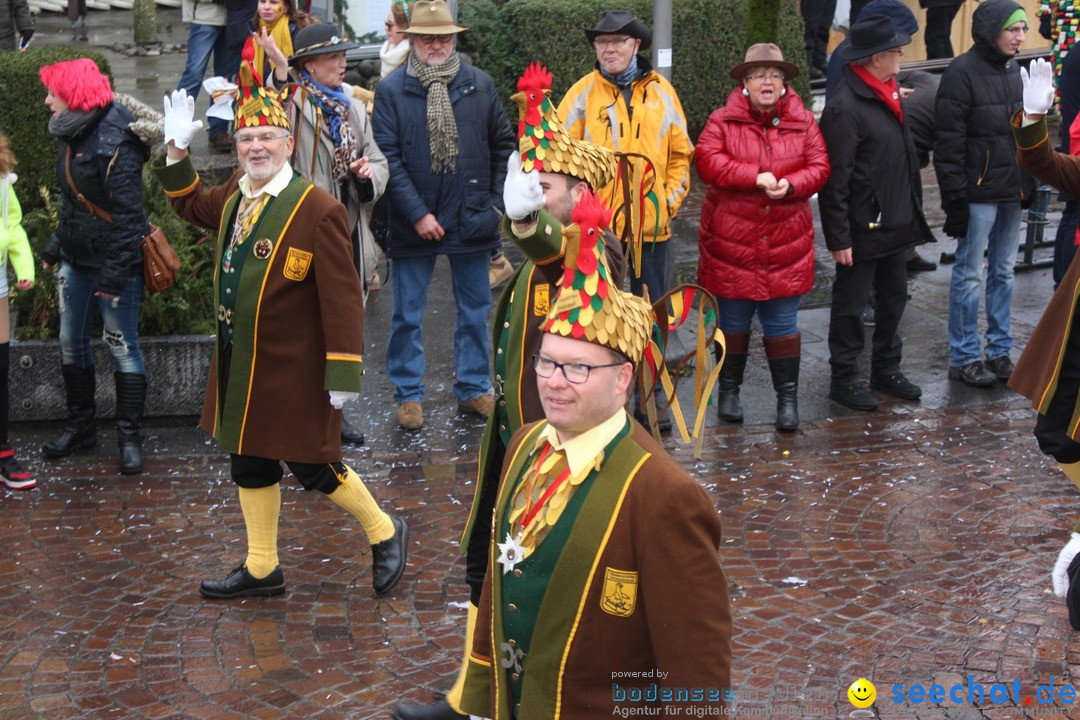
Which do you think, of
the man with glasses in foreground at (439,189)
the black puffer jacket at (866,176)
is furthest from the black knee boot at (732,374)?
the man with glasses in foreground at (439,189)

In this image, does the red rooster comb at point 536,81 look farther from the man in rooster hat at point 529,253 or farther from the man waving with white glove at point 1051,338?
the man waving with white glove at point 1051,338

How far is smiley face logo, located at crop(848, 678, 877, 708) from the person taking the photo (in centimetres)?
495

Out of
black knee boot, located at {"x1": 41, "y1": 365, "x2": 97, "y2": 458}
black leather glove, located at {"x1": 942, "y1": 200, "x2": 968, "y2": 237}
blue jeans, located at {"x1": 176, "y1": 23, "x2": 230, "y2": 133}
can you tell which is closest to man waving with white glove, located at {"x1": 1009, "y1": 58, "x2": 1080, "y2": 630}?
black leather glove, located at {"x1": 942, "y1": 200, "x2": 968, "y2": 237}

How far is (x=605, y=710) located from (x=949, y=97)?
5.93 meters

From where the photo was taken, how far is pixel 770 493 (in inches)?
272

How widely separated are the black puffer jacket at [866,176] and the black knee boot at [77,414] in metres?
4.22

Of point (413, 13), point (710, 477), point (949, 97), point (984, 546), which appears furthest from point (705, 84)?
point (984, 546)

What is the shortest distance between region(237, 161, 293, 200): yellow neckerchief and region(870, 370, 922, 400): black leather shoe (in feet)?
13.8

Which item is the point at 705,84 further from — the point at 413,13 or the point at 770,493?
the point at 770,493

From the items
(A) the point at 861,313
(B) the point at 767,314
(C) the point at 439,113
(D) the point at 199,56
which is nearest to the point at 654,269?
(B) the point at 767,314

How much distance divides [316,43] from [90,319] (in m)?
1.94

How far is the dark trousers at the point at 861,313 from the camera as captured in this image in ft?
26.8

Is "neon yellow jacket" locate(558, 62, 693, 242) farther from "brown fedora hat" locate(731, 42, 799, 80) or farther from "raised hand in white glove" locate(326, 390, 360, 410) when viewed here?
"raised hand in white glove" locate(326, 390, 360, 410)

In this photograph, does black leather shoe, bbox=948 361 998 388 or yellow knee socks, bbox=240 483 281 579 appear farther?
black leather shoe, bbox=948 361 998 388
